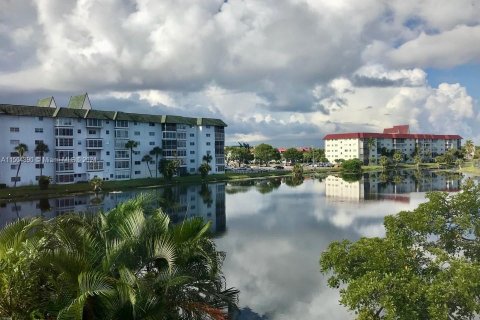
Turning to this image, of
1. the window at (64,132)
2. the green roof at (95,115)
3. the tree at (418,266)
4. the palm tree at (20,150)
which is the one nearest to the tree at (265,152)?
the green roof at (95,115)

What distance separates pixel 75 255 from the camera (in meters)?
8.46

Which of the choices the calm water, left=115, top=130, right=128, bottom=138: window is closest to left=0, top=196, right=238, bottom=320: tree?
the calm water

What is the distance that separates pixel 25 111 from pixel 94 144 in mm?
16110

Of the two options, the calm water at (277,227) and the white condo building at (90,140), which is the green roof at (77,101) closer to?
the white condo building at (90,140)

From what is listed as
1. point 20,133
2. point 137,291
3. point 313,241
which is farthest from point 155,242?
point 20,133

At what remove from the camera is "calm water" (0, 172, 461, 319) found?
78.6 ft

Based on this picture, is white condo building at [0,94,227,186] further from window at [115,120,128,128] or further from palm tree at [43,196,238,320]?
palm tree at [43,196,238,320]

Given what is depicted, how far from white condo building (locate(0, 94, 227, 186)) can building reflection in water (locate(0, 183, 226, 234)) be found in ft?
46.6

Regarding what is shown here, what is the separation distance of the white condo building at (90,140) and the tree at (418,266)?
272 ft

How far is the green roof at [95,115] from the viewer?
269 feet

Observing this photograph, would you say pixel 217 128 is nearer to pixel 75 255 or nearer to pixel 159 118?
pixel 159 118

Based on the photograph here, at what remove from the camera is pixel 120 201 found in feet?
213

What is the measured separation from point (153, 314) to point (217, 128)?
383ft

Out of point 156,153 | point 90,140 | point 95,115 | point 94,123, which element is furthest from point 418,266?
point 156,153
